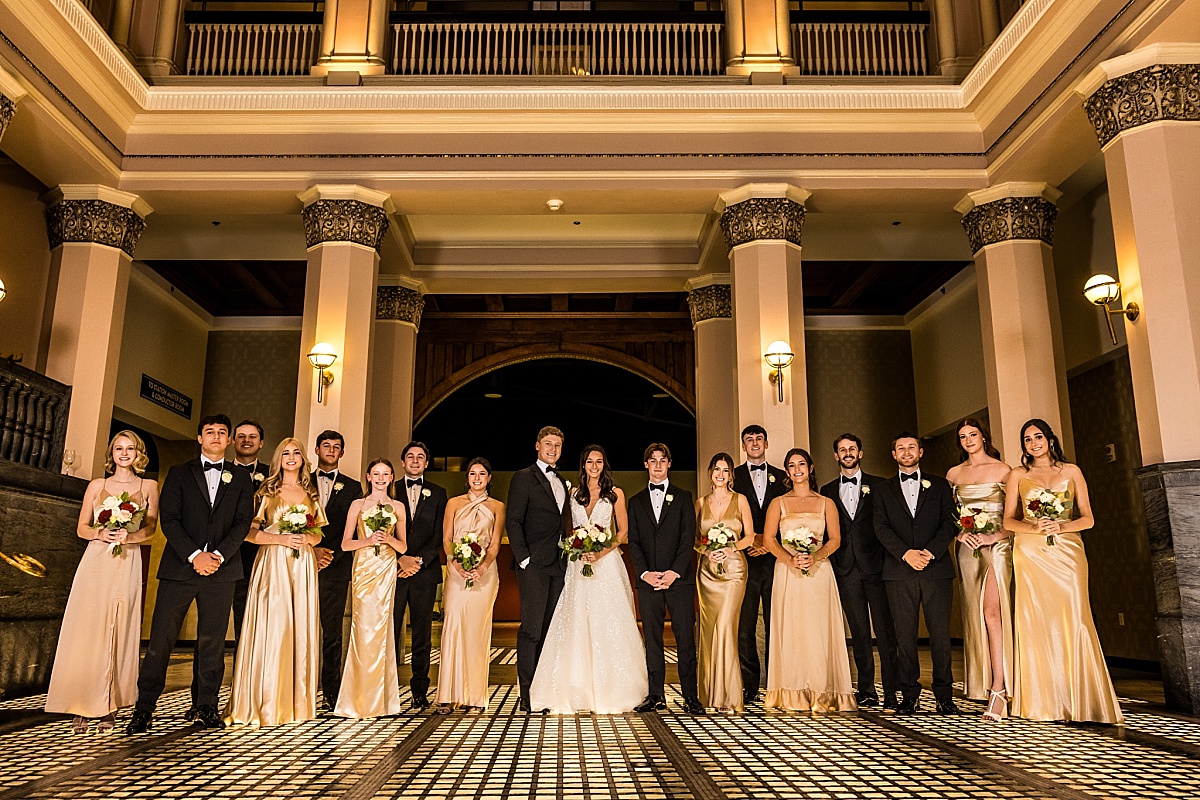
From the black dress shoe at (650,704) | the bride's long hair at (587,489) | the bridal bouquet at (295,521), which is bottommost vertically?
the black dress shoe at (650,704)

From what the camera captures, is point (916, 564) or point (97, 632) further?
point (916, 564)

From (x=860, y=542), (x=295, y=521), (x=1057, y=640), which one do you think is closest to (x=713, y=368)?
(x=860, y=542)

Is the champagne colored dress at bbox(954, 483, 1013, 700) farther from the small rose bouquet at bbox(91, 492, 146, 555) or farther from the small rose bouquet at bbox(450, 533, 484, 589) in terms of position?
the small rose bouquet at bbox(91, 492, 146, 555)

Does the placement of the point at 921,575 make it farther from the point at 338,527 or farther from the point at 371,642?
the point at 338,527

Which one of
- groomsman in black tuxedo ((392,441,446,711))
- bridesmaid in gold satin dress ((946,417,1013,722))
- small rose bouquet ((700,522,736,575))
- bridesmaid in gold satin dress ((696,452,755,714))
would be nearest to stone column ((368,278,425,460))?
groomsman in black tuxedo ((392,441,446,711))

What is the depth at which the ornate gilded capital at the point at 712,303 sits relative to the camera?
11.9 metres

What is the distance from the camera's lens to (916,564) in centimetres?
558

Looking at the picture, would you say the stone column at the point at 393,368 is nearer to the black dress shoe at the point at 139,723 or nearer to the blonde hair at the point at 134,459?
the blonde hair at the point at 134,459

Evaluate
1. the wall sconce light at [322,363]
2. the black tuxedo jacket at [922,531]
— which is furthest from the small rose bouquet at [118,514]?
the black tuxedo jacket at [922,531]

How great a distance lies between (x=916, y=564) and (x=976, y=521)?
0.46 metres

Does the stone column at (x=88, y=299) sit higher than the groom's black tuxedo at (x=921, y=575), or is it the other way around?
the stone column at (x=88, y=299)

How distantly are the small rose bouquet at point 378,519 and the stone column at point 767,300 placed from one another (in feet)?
13.9

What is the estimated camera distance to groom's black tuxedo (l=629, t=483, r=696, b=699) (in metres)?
5.55

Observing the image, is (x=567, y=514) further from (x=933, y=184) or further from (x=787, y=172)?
(x=933, y=184)
